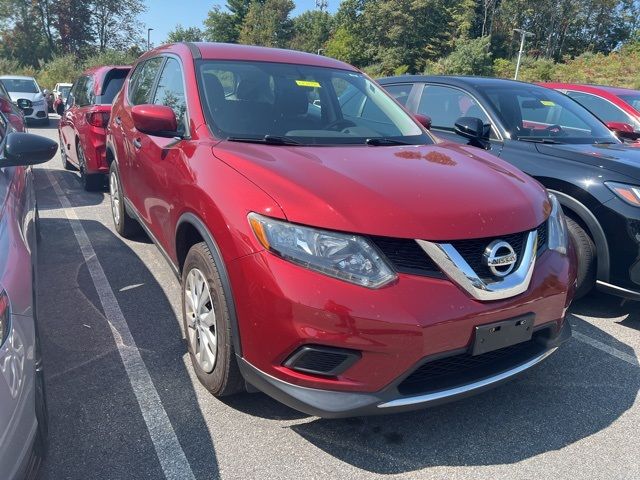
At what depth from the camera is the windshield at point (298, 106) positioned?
Result: 3.03 meters

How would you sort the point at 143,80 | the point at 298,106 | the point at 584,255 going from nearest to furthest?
the point at 298,106 → the point at 584,255 → the point at 143,80

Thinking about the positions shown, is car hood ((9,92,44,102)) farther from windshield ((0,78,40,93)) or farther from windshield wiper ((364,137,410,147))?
windshield wiper ((364,137,410,147))

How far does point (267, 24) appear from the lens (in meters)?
67.4

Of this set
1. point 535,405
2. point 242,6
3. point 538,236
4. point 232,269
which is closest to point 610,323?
point 535,405

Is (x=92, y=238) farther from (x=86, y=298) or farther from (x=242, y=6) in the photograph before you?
(x=242, y=6)

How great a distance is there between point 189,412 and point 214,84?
1.91m

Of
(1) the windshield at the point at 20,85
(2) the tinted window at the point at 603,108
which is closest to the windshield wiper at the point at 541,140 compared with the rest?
(2) the tinted window at the point at 603,108

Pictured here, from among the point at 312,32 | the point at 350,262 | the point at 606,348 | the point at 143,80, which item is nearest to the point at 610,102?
the point at 606,348

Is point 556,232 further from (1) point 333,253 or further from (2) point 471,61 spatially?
(2) point 471,61

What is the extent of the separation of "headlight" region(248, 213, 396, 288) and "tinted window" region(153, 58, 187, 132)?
135cm

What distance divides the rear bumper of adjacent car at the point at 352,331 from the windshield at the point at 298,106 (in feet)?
3.67

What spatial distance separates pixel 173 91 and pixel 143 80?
109 cm

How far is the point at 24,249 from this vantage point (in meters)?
2.36

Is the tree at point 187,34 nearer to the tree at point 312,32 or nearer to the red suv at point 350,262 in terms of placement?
the tree at point 312,32
